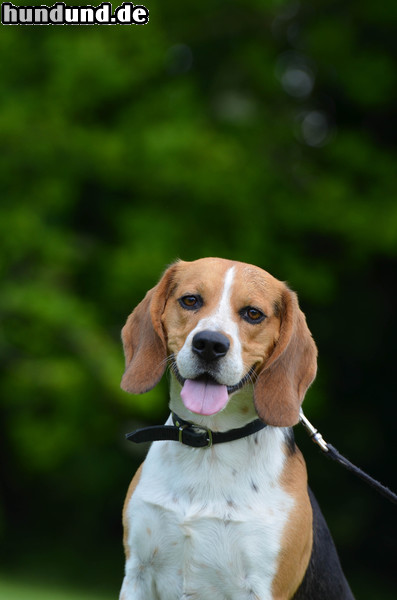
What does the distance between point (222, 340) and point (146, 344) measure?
0.48 m

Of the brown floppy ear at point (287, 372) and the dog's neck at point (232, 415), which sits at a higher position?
the brown floppy ear at point (287, 372)

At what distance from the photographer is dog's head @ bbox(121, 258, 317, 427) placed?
3.95 metres

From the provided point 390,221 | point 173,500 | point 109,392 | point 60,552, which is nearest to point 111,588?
point 60,552

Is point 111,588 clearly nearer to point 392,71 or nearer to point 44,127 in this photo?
point 44,127

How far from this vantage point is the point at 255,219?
15.1 m

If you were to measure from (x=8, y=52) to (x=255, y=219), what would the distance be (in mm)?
4954

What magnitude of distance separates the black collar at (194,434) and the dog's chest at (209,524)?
4 centimetres

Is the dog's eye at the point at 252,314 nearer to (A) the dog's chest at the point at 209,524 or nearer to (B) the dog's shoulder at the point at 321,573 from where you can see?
(A) the dog's chest at the point at 209,524

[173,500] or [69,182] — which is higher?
[69,182]

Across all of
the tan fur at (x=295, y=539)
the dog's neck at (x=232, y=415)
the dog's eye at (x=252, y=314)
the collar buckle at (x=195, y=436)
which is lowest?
the tan fur at (x=295, y=539)

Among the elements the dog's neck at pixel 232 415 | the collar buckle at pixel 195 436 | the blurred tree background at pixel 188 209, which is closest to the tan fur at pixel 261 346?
the dog's neck at pixel 232 415

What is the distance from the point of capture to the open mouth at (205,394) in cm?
389

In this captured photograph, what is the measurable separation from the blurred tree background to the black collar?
9.36 m

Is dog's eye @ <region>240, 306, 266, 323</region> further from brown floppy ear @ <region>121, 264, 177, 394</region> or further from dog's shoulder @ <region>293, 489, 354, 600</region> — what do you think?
dog's shoulder @ <region>293, 489, 354, 600</region>
